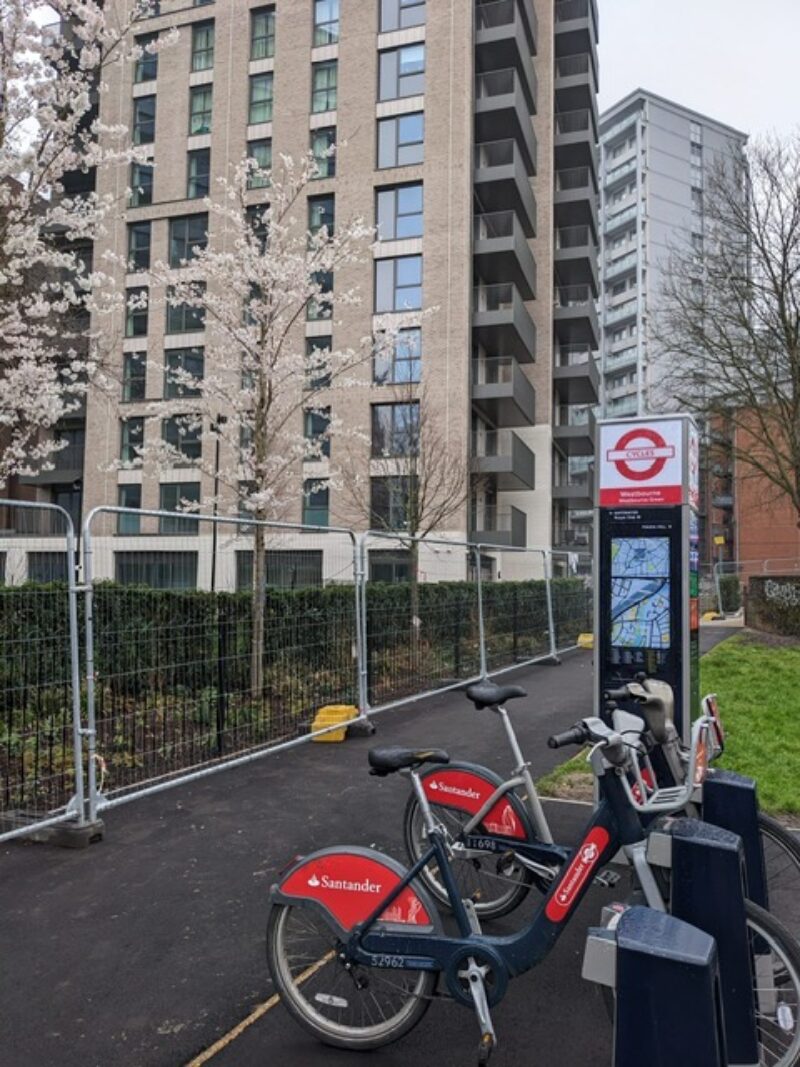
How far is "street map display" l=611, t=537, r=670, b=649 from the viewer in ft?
16.0

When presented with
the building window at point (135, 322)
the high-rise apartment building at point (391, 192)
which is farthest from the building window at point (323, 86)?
the building window at point (135, 322)

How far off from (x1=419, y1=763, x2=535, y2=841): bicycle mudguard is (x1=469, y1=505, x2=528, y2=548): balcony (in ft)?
88.6

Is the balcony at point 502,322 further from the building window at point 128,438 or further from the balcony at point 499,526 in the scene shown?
the building window at point 128,438

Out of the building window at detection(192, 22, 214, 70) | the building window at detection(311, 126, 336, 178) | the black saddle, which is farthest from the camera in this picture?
the building window at detection(192, 22, 214, 70)

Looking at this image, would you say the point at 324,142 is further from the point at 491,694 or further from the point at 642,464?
the point at 491,694

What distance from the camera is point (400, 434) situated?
2030cm

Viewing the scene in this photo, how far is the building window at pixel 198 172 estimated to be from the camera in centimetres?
3519

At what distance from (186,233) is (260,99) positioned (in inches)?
257

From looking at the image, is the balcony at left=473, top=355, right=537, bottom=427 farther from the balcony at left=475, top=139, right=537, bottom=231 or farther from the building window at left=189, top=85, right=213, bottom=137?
the building window at left=189, top=85, right=213, bottom=137

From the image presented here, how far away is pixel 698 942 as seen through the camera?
2021 mm

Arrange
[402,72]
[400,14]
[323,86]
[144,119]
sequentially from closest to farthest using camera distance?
[402,72] → [400,14] → [323,86] → [144,119]

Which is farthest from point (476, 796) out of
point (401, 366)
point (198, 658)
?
point (401, 366)

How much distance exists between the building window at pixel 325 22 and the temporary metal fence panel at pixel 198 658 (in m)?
32.7

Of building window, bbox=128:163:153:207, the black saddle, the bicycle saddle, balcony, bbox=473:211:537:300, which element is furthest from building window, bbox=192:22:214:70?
the black saddle
